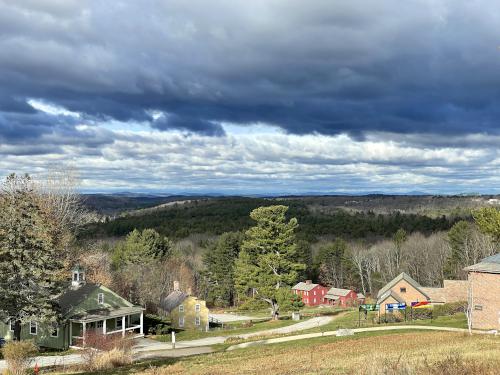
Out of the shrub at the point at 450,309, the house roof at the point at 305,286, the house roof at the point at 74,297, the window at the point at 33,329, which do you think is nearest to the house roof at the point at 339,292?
the house roof at the point at 305,286

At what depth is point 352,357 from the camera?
62.5ft

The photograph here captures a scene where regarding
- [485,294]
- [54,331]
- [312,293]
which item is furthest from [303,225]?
[54,331]

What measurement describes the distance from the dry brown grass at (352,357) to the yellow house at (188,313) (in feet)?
96.1

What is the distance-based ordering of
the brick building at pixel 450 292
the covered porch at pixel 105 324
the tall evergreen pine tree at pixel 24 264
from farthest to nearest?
the brick building at pixel 450 292 → the covered porch at pixel 105 324 → the tall evergreen pine tree at pixel 24 264

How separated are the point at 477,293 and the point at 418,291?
1236 inches

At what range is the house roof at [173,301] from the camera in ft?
183

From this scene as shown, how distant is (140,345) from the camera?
36.2m

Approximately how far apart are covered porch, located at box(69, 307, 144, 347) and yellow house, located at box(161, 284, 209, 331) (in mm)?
10903

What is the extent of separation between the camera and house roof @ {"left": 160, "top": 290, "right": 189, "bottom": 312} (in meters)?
55.9

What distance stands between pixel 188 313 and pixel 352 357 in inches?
1515

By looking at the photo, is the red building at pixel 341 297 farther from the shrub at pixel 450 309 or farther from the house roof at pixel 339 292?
the shrub at pixel 450 309

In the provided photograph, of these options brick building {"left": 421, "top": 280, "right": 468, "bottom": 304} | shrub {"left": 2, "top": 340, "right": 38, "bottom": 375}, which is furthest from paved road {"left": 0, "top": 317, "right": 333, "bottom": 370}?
brick building {"left": 421, "top": 280, "right": 468, "bottom": 304}

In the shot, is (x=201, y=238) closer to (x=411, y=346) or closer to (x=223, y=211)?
(x=223, y=211)

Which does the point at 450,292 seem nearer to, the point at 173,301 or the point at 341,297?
the point at 341,297
